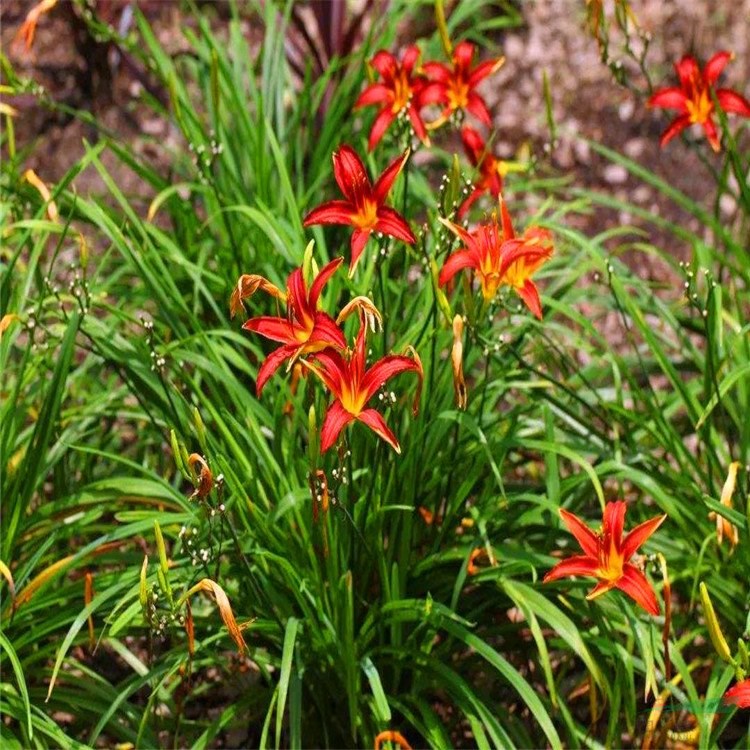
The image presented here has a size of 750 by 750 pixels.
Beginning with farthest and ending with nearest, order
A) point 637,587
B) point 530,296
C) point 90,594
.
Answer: point 90,594 → point 530,296 → point 637,587

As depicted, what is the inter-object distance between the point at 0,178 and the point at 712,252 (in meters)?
1.81

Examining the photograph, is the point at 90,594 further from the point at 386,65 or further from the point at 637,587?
the point at 386,65

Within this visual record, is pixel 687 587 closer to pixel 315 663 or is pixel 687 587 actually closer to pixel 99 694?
pixel 315 663

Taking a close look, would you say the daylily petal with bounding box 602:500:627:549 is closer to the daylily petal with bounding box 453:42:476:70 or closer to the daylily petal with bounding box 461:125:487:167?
the daylily petal with bounding box 461:125:487:167

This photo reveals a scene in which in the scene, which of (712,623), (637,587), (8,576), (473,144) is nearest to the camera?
(712,623)

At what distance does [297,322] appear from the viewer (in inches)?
81.4

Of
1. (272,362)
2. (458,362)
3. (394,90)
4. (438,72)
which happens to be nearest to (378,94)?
(394,90)

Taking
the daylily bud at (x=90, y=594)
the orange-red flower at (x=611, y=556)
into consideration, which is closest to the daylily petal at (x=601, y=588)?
the orange-red flower at (x=611, y=556)

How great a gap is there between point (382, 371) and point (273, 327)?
0.18 metres

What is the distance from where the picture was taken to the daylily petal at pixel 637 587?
2111 millimetres

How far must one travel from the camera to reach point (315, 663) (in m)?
2.59

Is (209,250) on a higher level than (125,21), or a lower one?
lower

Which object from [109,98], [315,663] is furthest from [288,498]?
[109,98]

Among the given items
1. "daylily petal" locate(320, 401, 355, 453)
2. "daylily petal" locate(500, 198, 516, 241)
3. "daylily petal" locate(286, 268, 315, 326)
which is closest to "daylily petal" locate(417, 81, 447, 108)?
"daylily petal" locate(500, 198, 516, 241)
